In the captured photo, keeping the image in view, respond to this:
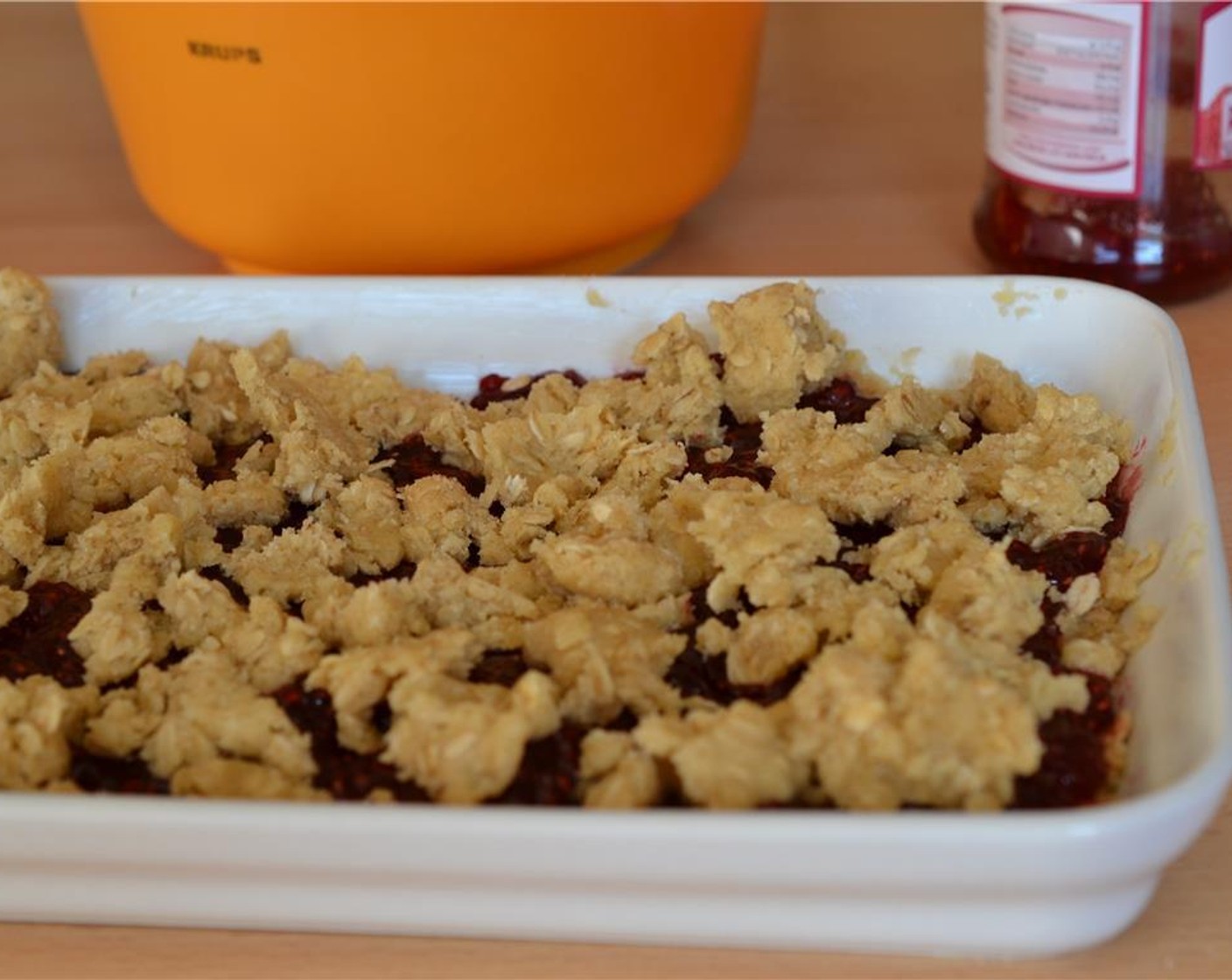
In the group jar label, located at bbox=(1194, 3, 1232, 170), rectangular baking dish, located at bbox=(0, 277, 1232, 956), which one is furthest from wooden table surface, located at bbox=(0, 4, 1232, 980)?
jar label, located at bbox=(1194, 3, 1232, 170)

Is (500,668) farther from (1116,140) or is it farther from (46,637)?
(1116,140)

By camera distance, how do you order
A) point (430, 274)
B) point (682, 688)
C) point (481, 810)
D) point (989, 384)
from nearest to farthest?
point (481, 810), point (682, 688), point (989, 384), point (430, 274)

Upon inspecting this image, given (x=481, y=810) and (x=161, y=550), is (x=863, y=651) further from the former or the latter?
(x=161, y=550)

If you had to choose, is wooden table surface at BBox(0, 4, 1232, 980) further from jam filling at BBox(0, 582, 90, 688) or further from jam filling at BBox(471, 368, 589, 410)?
jam filling at BBox(471, 368, 589, 410)

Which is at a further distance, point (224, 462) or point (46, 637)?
point (224, 462)

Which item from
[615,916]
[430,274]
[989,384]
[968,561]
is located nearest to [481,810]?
[615,916]

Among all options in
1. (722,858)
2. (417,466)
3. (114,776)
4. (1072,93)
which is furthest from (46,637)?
(1072,93)

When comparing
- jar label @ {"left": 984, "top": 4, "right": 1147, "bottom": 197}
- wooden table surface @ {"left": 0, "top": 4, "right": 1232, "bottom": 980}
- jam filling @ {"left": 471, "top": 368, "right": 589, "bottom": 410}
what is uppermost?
jar label @ {"left": 984, "top": 4, "right": 1147, "bottom": 197}
